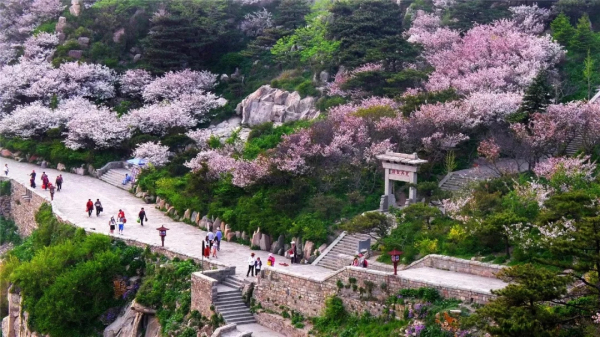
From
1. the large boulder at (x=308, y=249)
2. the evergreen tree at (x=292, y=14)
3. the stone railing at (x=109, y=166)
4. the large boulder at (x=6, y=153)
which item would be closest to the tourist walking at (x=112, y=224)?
the large boulder at (x=308, y=249)

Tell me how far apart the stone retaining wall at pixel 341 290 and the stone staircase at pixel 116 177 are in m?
17.8

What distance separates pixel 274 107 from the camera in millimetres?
51406

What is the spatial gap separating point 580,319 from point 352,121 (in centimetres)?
1838

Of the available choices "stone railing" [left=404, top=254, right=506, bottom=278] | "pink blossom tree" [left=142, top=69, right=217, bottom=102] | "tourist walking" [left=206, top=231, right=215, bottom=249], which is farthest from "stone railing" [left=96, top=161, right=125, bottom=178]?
"stone railing" [left=404, top=254, right=506, bottom=278]

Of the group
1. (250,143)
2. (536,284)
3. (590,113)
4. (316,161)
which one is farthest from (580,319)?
(250,143)

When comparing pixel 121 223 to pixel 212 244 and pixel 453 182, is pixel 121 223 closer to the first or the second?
pixel 212 244

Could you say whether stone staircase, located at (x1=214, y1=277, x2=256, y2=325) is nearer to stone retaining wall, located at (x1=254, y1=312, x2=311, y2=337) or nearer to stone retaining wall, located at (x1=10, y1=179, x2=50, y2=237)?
stone retaining wall, located at (x1=254, y1=312, x2=311, y2=337)

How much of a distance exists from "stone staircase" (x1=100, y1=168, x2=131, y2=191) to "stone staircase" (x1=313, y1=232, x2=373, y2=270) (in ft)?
51.8

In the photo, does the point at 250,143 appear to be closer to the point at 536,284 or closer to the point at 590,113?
the point at 590,113

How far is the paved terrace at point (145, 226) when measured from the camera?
3016 cm

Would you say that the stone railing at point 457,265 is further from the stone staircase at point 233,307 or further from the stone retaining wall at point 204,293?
the stone retaining wall at point 204,293

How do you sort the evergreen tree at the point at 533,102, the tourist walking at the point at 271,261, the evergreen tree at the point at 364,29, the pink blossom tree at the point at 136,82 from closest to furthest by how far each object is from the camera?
the tourist walking at the point at 271,261 → the evergreen tree at the point at 533,102 → the evergreen tree at the point at 364,29 → the pink blossom tree at the point at 136,82

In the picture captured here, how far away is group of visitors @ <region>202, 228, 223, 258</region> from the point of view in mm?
36562

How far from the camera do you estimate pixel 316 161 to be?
4066cm
